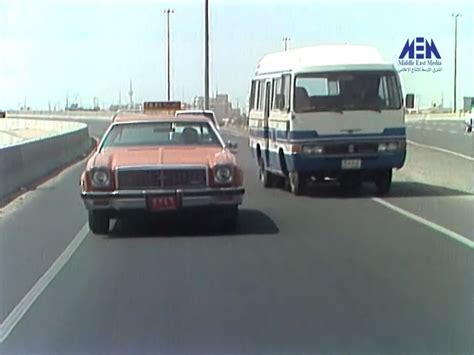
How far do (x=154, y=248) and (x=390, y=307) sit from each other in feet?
14.2

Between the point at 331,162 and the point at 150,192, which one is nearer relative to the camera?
the point at 150,192

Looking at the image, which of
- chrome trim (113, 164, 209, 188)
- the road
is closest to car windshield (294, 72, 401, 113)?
the road

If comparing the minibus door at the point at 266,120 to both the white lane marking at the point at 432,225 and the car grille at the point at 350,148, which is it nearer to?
the car grille at the point at 350,148

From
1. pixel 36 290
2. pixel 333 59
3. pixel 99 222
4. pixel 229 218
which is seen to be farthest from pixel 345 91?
pixel 36 290

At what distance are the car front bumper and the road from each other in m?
0.46

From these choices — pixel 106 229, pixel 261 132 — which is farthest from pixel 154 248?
pixel 261 132

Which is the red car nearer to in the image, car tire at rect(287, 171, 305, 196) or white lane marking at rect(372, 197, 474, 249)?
white lane marking at rect(372, 197, 474, 249)

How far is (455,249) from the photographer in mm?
11289

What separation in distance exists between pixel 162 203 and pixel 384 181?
7314 millimetres

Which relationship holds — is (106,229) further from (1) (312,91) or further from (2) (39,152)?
(2) (39,152)

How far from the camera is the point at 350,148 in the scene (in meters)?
18.2

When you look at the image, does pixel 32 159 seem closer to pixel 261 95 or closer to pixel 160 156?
pixel 261 95

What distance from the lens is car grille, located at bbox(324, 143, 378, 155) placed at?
1812cm

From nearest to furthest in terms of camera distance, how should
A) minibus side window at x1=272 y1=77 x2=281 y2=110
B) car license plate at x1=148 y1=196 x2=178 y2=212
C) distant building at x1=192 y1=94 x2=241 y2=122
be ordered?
1. car license plate at x1=148 y1=196 x2=178 y2=212
2. minibus side window at x1=272 y1=77 x2=281 y2=110
3. distant building at x1=192 y1=94 x2=241 y2=122
